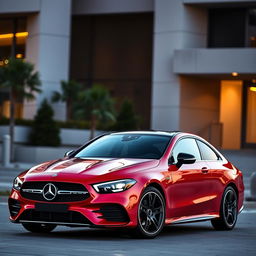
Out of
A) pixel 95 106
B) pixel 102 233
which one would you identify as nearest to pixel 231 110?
pixel 95 106

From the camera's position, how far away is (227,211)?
44.9 feet

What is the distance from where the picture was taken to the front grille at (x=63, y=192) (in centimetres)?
1112

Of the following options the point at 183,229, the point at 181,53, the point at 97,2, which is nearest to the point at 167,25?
the point at 181,53

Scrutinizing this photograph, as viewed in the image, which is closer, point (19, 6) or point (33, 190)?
point (33, 190)

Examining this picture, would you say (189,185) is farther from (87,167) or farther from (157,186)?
(87,167)

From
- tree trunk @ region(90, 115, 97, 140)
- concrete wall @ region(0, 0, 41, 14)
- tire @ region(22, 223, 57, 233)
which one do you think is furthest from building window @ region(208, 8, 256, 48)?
tire @ region(22, 223, 57, 233)

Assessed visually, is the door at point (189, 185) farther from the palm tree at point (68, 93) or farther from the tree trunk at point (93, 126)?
the palm tree at point (68, 93)

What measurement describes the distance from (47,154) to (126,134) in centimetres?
2831

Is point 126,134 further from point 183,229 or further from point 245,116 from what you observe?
point 245,116

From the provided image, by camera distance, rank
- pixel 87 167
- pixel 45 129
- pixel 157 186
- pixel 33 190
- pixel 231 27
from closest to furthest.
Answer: pixel 33 190 < pixel 87 167 < pixel 157 186 < pixel 45 129 < pixel 231 27

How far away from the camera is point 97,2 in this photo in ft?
157

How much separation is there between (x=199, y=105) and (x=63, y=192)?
115ft

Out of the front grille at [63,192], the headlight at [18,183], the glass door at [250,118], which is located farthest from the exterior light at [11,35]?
the front grille at [63,192]

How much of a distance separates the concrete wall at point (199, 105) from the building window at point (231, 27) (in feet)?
6.98
